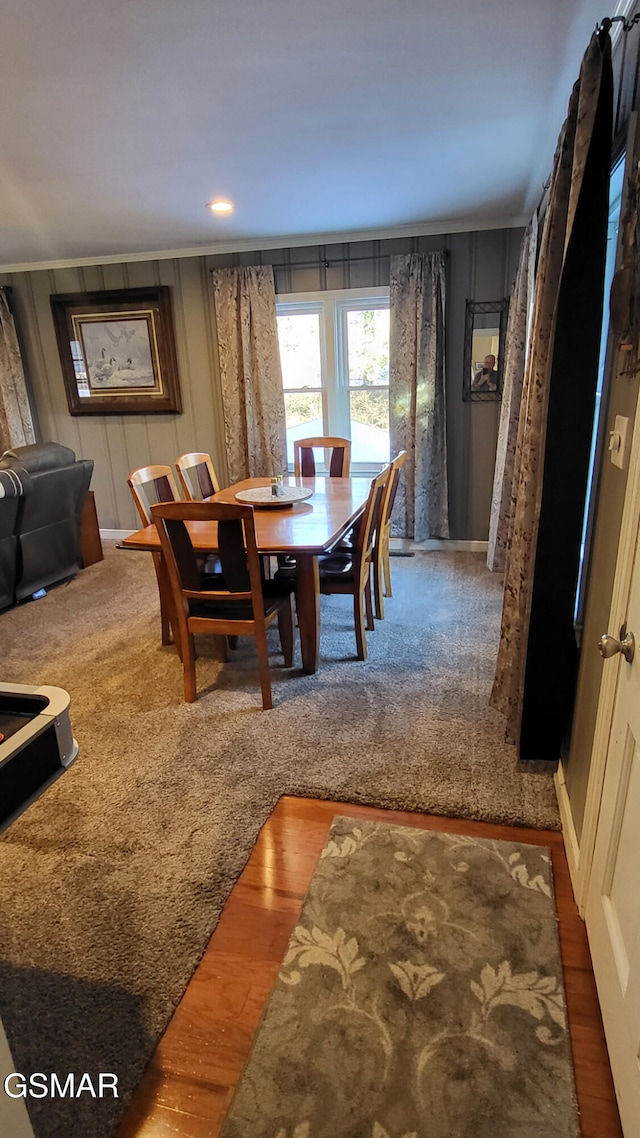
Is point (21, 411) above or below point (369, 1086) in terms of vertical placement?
above

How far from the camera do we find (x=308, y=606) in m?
2.76

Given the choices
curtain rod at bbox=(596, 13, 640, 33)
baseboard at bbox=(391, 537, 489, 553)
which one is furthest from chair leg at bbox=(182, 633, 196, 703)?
baseboard at bbox=(391, 537, 489, 553)

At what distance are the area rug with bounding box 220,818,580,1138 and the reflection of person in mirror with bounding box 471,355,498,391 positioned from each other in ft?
11.5

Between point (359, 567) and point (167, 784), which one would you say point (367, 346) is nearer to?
point (359, 567)

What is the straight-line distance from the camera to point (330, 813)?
200 centimetres

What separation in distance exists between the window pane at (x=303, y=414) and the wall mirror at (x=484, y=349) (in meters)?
1.22

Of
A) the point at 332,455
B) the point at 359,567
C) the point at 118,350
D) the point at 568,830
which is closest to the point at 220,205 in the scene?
the point at 332,455

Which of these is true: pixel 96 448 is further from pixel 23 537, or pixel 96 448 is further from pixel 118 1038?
pixel 118 1038

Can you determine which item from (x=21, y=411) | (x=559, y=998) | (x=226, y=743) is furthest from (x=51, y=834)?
(x=21, y=411)

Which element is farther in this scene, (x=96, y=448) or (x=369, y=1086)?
(x=96, y=448)

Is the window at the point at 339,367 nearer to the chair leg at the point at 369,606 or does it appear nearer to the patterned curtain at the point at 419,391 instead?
the patterned curtain at the point at 419,391

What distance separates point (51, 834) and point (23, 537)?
234 centimetres

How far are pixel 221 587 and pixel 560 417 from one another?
165 centimetres

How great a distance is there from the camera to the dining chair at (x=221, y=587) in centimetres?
232
